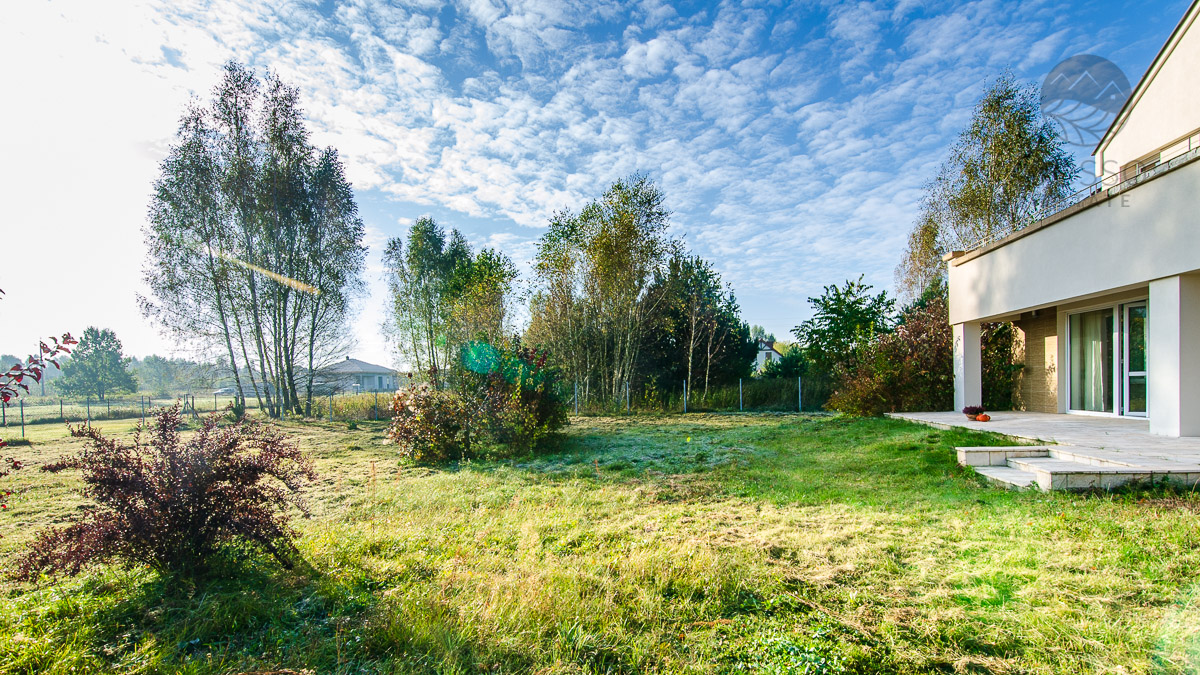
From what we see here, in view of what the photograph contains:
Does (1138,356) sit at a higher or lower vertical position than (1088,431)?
higher

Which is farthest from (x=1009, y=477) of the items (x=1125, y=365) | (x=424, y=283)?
(x=424, y=283)

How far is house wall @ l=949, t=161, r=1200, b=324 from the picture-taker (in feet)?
19.2

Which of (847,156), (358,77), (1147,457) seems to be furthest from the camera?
(847,156)

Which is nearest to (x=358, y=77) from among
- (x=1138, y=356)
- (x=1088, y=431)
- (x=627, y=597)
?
(x=627, y=597)

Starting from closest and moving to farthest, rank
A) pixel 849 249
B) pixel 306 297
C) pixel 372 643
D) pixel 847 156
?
pixel 372 643
pixel 847 156
pixel 849 249
pixel 306 297

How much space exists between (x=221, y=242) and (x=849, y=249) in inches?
786

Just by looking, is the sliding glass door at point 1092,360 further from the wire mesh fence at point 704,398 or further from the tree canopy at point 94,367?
the tree canopy at point 94,367

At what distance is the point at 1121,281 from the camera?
6637 millimetres

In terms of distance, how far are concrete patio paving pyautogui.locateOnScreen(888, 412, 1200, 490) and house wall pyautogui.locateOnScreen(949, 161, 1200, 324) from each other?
2.03 m

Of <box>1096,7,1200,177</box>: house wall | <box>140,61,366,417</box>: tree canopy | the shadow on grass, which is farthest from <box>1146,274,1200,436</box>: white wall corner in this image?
<box>140,61,366,417</box>: tree canopy

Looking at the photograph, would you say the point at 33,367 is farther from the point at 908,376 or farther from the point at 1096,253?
the point at 908,376

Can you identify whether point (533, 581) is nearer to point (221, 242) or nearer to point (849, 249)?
point (849, 249)

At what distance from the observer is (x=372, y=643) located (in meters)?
2.21

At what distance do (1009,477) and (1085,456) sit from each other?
3.09ft
